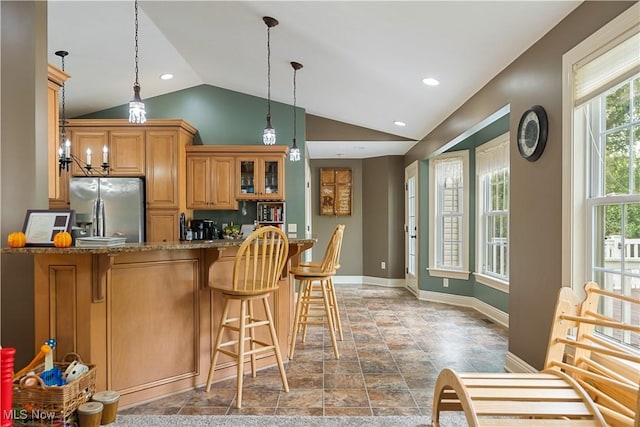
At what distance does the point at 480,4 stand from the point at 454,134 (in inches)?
85.2

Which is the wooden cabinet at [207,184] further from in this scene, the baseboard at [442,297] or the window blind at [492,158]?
the window blind at [492,158]

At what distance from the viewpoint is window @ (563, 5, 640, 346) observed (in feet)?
6.82

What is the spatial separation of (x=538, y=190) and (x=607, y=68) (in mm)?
860

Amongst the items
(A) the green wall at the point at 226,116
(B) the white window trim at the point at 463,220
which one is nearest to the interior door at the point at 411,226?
(B) the white window trim at the point at 463,220

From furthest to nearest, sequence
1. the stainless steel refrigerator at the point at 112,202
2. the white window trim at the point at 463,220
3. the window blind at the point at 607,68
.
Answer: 1. the white window trim at the point at 463,220
2. the stainless steel refrigerator at the point at 112,202
3. the window blind at the point at 607,68

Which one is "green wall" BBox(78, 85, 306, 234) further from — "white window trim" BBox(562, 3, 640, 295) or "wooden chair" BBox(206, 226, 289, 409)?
"white window trim" BBox(562, 3, 640, 295)

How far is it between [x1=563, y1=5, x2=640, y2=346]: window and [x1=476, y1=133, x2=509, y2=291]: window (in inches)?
94.4

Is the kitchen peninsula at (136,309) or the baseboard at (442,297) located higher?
the kitchen peninsula at (136,309)

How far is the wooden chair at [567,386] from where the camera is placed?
1639 millimetres

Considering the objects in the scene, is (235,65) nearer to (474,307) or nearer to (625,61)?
(625,61)

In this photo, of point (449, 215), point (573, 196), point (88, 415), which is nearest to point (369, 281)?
point (449, 215)

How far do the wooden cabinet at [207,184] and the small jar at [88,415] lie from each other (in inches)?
136

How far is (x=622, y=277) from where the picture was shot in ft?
7.16

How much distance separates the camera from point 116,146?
527 centimetres
